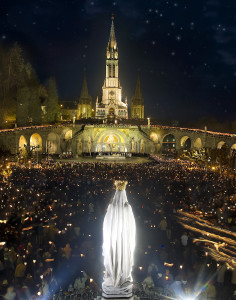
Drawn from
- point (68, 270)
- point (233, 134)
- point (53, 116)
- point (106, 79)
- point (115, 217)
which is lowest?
point (68, 270)

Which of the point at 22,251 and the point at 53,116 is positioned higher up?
the point at 53,116

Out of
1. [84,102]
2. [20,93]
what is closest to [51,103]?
[20,93]

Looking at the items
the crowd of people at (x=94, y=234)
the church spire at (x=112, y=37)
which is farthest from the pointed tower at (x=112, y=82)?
the crowd of people at (x=94, y=234)

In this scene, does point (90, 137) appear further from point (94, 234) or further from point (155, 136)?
point (94, 234)

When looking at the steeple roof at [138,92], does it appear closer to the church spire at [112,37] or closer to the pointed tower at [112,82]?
the pointed tower at [112,82]

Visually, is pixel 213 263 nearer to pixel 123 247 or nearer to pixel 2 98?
pixel 123 247

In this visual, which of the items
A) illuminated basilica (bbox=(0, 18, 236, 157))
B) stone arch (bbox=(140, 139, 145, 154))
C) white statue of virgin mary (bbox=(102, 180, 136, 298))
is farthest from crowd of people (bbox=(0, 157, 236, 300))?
stone arch (bbox=(140, 139, 145, 154))

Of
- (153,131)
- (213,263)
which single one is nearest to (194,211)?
(213,263)
